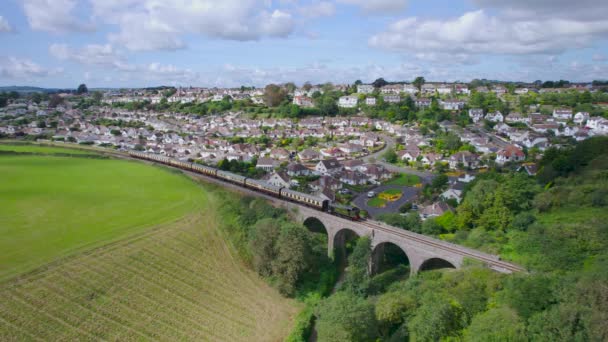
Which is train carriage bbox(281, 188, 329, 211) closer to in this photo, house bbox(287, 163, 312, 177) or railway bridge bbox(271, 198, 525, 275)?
railway bridge bbox(271, 198, 525, 275)

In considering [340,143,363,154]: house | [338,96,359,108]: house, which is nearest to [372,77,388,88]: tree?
[338,96,359,108]: house

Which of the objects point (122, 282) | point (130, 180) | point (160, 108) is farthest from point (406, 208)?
point (160, 108)

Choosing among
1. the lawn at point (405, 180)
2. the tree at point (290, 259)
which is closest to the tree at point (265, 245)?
the tree at point (290, 259)

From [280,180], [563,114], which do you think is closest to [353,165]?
[280,180]

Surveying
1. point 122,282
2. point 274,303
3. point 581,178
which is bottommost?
point 274,303

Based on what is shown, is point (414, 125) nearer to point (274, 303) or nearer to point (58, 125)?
point (274, 303)

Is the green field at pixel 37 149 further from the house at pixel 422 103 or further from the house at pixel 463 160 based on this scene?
the house at pixel 422 103
